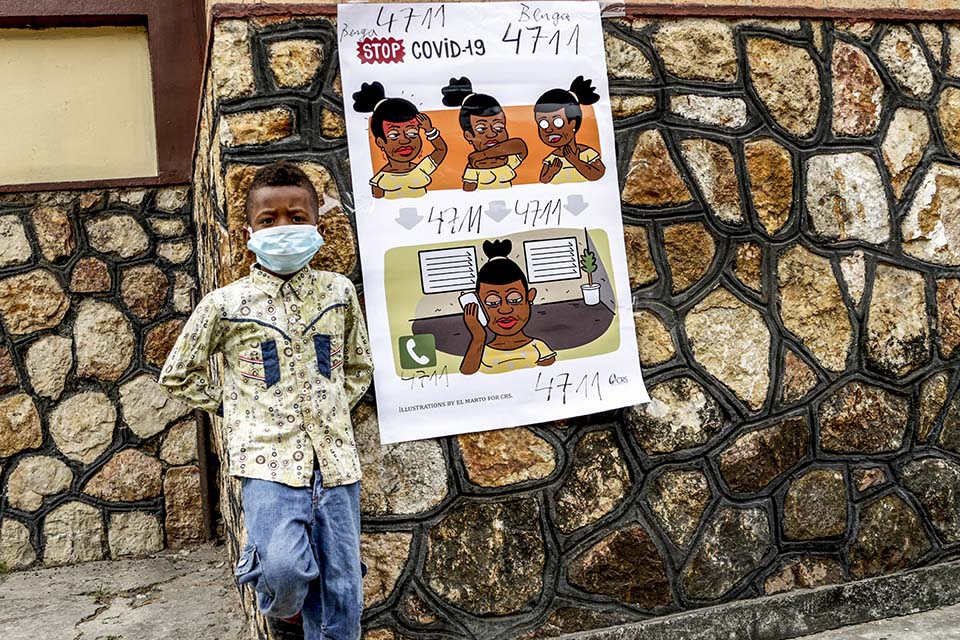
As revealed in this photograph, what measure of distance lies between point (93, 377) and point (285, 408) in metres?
2.59

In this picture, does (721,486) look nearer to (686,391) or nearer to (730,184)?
(686,391)

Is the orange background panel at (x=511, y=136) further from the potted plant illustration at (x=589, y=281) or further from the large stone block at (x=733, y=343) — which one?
the large stone block at (x=733, y=343)

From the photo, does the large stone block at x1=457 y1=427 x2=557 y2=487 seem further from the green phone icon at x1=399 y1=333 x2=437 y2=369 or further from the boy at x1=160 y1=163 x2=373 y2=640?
the boy at x1=160 y1=163 x2=373 y2=640

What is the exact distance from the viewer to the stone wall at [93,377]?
14.9 feet

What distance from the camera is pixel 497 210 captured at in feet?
10.3

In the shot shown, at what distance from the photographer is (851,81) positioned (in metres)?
3.51

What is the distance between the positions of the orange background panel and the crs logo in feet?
0.69

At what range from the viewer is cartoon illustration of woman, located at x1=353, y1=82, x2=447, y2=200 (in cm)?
301

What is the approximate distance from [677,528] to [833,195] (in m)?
1.37

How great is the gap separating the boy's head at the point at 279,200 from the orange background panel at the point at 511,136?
51cm

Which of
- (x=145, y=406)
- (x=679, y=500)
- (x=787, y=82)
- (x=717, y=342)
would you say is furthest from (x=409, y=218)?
(x=145, y=406)

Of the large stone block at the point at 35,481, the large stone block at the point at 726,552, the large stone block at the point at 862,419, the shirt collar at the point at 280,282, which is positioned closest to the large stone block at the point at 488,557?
the large stone block at the point at 726,552

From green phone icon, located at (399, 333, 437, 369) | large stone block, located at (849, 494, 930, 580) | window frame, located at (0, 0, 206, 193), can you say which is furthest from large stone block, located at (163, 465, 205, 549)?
large stone block, located at (849, 494, 930, 580)

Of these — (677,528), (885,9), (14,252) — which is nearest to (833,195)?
(885,9)
